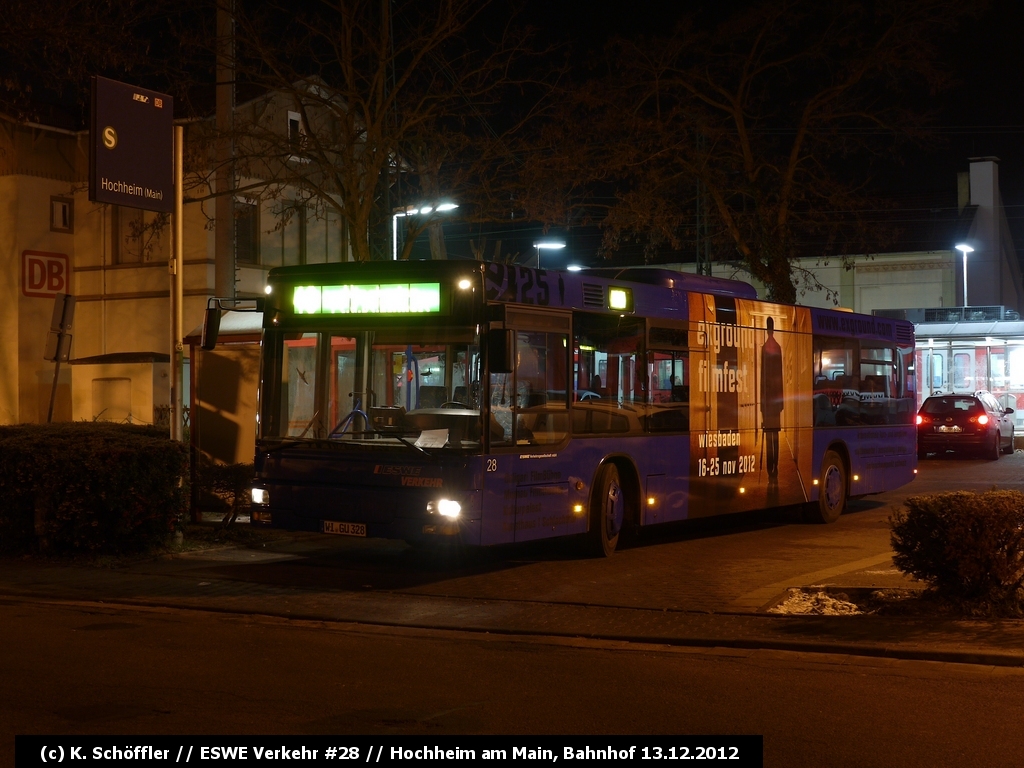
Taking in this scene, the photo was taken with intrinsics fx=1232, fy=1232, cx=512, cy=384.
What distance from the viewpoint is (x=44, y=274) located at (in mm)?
31969

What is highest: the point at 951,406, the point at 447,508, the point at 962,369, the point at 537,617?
the point at 962,369

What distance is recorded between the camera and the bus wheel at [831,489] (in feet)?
58.1

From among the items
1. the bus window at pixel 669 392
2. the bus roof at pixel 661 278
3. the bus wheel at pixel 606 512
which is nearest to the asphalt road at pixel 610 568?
the bus wheel at pixel 606 512

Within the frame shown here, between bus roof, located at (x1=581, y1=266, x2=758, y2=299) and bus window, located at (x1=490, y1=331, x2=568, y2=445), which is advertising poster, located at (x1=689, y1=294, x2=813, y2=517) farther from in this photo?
bus window, located at (x1=490, y1=331, x2=568, y2=445)

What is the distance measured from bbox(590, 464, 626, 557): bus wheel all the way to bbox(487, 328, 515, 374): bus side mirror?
7.73ft

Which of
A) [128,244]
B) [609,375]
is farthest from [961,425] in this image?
[128,244]

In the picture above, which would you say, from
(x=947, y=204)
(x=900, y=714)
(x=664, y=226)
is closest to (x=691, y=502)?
(x=900, y=714)

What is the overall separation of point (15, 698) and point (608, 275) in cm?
904

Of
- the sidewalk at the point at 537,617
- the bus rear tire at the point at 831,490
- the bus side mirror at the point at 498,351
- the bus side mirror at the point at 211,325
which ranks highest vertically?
the bus side mirror at the point at 211,325

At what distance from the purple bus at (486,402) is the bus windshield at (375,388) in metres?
0.01

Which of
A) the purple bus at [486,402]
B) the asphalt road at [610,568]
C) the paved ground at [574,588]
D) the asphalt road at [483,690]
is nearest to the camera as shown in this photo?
the asphalt road at [483,690]

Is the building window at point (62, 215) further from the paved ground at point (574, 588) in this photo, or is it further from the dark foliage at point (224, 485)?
the paved ground at point (574, 588)

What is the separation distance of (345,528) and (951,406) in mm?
23732
